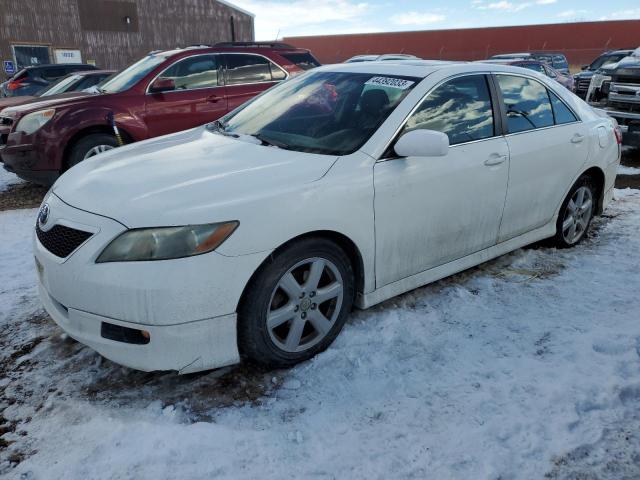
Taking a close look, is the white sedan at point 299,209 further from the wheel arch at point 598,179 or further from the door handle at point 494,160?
the wheel arch at point 598,179

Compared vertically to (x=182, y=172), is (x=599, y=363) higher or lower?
lower

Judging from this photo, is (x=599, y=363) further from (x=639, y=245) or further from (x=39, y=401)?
(x=39, y=401)

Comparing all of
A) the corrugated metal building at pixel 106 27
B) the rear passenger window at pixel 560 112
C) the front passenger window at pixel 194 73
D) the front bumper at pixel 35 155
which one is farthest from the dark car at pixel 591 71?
the front bumper at pixel 35 155

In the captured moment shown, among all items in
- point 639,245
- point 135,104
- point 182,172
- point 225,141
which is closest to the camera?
point 182,172

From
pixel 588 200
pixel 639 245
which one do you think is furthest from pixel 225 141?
pixel 639 245

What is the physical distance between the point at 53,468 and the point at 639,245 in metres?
4.69

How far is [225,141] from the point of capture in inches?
134

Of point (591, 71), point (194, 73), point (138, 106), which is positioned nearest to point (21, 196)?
point (138, 106)

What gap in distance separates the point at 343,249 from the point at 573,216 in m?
2.60

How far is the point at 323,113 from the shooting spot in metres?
3.44

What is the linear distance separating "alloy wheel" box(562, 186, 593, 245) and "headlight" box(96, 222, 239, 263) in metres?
3.31

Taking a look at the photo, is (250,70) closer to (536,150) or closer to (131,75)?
(131,75)

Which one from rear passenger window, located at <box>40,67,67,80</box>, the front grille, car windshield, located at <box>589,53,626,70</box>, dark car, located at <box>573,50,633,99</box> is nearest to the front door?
the front grille

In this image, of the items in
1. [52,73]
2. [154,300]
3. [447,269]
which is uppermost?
[52,73]
